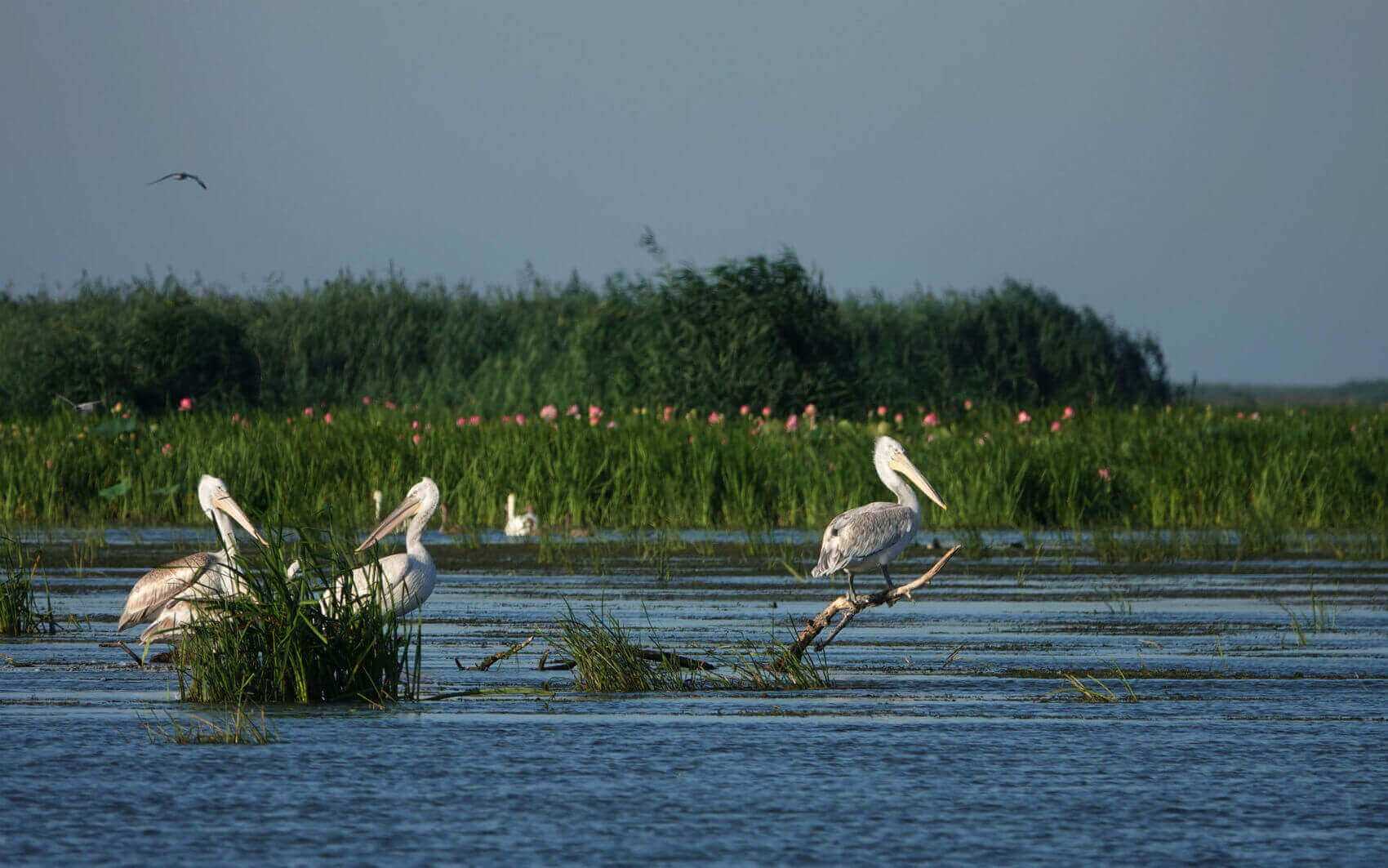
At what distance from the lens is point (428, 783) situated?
7.11m

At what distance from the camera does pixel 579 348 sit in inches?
1340

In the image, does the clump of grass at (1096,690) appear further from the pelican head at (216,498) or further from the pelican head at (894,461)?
the pelican head at (216,498)

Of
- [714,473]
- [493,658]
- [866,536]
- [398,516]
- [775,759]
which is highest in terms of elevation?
[714,473]

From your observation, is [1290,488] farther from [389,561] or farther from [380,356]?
[380,356]

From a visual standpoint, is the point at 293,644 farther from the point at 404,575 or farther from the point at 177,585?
the point at 177,585

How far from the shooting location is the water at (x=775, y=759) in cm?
621

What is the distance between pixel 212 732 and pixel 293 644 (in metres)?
0.83

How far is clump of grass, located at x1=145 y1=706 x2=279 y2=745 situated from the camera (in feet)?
25.7

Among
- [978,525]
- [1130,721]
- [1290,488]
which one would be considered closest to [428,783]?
[1130,721]

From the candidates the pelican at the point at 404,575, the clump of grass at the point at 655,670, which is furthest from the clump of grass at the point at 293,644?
the clump of grass at the point at 655,670

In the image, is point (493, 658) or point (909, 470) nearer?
point (493, 658)

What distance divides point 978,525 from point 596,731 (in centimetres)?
1213

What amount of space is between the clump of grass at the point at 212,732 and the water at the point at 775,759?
0.11 meters

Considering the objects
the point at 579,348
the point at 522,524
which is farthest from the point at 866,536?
the point at 579,348
